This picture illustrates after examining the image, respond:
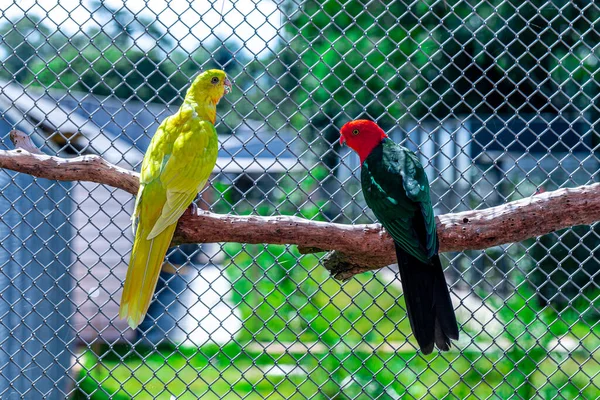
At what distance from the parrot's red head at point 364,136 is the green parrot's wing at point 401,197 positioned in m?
0.07

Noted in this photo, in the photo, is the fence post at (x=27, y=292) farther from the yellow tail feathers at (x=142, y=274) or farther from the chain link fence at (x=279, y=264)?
the yellow tail feathers at (x=142, y=274)

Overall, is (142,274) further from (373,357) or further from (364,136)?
(373,357)

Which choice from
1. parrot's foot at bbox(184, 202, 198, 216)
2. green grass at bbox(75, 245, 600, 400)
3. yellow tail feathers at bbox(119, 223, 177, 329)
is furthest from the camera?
green grass at bbox(75, 245, 600, 400)

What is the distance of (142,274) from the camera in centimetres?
203

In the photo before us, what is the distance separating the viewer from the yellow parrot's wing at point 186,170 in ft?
6.70

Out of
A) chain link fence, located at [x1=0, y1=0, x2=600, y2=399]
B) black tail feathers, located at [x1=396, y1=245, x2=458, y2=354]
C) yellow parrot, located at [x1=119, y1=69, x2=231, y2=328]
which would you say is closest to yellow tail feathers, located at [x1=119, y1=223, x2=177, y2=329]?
yellow parrot, located at [x1=119, y1=69, x2=231, y2=328]

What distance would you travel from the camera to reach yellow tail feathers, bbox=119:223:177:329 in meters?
2.01

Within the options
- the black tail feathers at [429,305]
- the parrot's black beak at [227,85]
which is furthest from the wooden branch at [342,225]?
the parrot's black beak at [227,85]

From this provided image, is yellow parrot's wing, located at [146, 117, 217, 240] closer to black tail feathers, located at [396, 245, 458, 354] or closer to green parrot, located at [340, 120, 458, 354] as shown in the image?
green parrot, located at [340, 120, 458, 354]

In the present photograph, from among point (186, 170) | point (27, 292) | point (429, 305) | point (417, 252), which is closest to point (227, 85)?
point (186, 170)

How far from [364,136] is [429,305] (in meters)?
0.80

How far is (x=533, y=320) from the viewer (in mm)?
2939

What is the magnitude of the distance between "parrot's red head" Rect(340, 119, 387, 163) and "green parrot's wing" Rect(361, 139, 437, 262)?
0.23 ft

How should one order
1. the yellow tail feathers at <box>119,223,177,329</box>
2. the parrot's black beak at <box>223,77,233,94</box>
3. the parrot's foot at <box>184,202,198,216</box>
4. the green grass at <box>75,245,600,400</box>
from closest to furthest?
the yellow tail feathers at <box>119,223,177,329</box>, the parrot's foot at <box>184,202,198,216</box>, the parrot's black beak at <box>223,77,233,94</box>, the green grass at <box>75,245,600,400</box>
